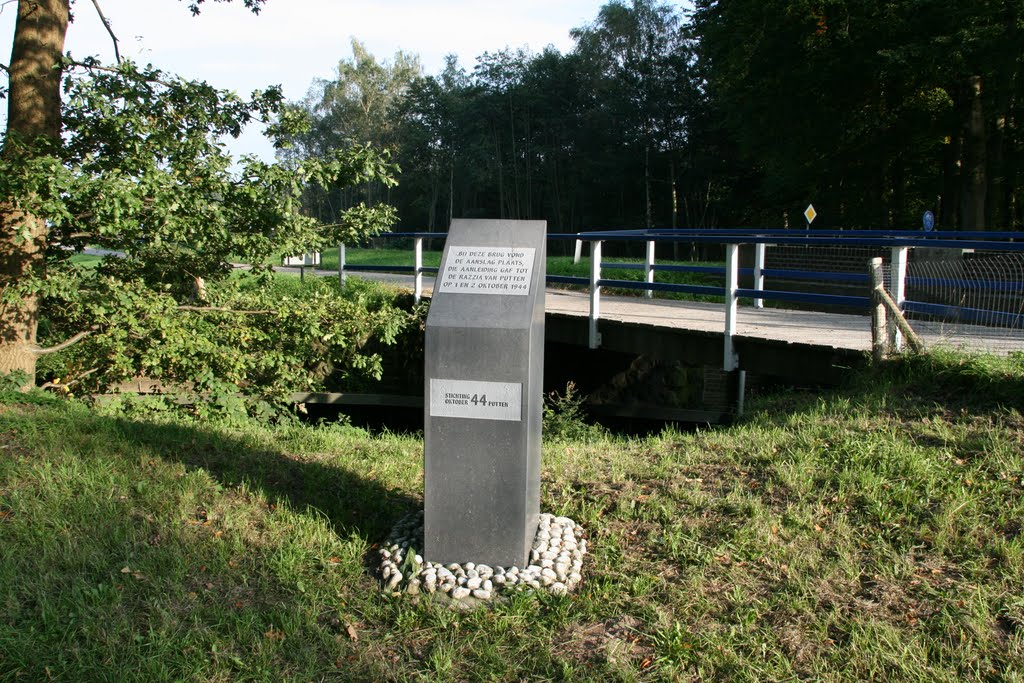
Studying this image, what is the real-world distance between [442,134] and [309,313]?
162 feet

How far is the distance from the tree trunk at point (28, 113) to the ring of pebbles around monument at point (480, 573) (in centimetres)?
624

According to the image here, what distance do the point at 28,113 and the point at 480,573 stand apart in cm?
755

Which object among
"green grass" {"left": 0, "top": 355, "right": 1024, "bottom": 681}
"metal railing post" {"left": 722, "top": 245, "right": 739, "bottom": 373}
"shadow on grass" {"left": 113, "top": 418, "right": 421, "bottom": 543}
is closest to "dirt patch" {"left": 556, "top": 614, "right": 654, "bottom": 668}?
"green grass" {"left": 0, "top": 355, "right": 1024, "bottom": 681}

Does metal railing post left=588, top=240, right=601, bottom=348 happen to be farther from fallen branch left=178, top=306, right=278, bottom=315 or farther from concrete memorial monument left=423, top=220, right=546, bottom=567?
concrete memorial monument left=423, top=220, right=546, bottom=567

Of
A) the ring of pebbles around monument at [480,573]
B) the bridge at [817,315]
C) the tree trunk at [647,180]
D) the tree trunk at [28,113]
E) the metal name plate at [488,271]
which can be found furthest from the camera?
the tree trunk at [647,180]

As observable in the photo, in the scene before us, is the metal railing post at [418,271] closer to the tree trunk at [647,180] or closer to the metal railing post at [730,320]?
the metal railing post at [730,320]

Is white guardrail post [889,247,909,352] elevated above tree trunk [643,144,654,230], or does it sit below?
below

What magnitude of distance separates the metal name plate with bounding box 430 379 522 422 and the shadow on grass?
111cm

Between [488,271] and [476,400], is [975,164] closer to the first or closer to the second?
[488,271]

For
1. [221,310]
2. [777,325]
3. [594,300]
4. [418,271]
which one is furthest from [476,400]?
[418,271]

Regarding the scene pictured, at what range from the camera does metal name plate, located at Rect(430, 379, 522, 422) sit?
4730mm

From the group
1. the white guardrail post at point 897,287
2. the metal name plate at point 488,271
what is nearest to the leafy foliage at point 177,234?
the metal name plate at point 488,271

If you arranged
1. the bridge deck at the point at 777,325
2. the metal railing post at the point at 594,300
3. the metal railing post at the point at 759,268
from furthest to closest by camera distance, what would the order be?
1. the metal railing post at the point at 594,300
2. the metal railing post at the point at 759,268
3. the bridge deck at the point at 777,325

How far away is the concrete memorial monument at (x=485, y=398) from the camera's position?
15.5 ft
